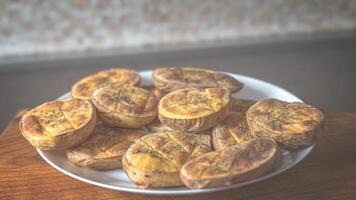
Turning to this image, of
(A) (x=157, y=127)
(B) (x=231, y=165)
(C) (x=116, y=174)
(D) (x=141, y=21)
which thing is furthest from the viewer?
(D) (x=141, y=21)

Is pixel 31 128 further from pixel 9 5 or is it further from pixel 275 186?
pixel 9 5

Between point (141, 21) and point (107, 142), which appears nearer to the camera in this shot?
point (107, 142)

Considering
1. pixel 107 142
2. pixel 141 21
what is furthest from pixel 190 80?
pixel 141 21

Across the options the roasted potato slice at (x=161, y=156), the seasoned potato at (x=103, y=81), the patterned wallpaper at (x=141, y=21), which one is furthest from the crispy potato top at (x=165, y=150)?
the patterned wallpaper at (x=141, y=21)

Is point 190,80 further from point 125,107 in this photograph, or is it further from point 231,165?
point 231,165

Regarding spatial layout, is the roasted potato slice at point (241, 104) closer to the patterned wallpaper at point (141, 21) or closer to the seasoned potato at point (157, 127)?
the seasoned potato at point (157, 127)
